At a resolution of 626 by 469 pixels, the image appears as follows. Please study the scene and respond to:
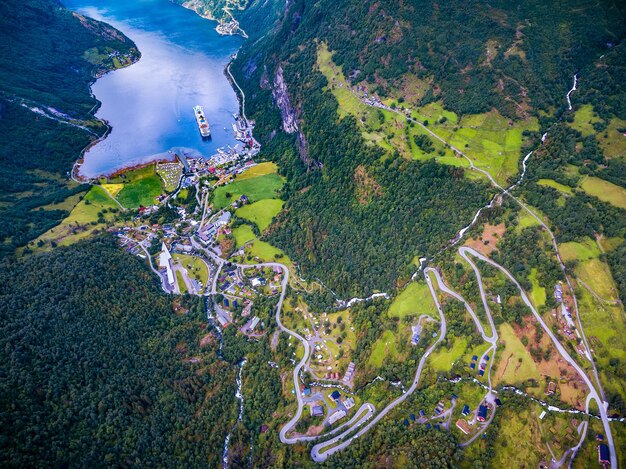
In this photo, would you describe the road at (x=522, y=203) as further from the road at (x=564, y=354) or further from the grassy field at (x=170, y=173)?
the grassy field at (x=170, y=173)

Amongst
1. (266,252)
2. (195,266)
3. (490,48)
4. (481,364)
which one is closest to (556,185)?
(481,364)

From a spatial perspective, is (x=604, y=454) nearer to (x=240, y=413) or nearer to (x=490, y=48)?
(x=240, y=413)

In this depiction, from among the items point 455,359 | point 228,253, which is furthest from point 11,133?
point 455,359

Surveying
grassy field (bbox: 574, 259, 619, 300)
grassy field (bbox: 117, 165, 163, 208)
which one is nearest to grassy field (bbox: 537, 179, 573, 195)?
Result: grassy field (bbox: 574, 259, 619, 300)

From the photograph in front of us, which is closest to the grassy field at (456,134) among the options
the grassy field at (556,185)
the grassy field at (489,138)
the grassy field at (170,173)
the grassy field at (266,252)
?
the grassy field at (489,138)

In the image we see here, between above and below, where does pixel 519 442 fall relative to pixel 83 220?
above

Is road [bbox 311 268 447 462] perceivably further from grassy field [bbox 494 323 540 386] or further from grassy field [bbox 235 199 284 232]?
grassy field [bbox 235 199 284 232]
